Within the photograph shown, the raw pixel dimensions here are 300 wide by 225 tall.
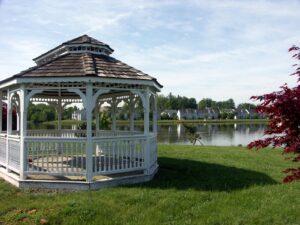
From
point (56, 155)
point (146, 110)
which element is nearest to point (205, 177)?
point (146, 110)

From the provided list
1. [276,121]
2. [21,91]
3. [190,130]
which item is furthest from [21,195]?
[190,130]

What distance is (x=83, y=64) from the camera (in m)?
9.91

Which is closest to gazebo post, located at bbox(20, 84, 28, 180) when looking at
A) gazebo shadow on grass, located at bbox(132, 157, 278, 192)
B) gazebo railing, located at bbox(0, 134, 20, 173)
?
gazebo railing, located at bbox(0, 134, 20, 173)

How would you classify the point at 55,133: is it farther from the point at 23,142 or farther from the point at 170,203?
the point at 170,203

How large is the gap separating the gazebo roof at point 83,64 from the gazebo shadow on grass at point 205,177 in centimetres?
296

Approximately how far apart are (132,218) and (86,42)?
643 cm

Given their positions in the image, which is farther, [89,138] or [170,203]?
[89,138]

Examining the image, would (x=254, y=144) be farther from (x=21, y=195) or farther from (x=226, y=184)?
(x=21, y=195)

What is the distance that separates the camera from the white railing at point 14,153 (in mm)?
9824

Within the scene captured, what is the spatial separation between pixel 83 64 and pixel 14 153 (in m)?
3.31

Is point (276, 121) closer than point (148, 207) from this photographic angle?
Yes

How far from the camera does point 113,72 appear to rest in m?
9.83

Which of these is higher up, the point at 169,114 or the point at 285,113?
the point at 169,114

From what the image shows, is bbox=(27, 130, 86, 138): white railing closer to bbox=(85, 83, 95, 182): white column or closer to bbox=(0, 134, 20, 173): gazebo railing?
bbox=(0, 134, 20, 173): gazebo railing
